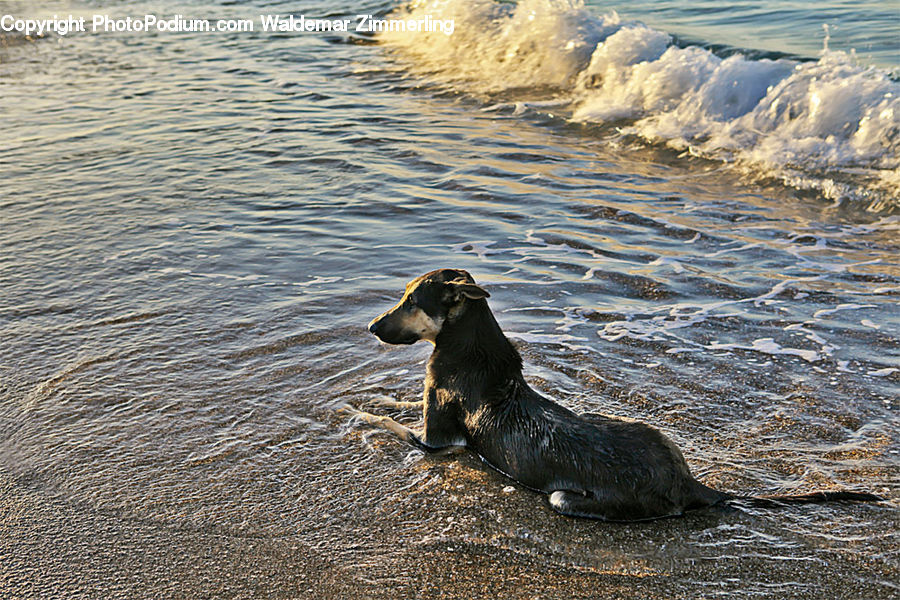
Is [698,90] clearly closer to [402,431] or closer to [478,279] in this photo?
[478,279]

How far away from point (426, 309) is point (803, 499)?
210 centimetres

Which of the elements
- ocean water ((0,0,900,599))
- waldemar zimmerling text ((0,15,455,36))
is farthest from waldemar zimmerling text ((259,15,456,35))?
ocean water ((0,0,900,599))

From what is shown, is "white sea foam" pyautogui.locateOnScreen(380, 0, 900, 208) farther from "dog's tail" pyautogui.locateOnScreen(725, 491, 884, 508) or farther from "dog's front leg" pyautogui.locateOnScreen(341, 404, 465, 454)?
"dog's front leg" pyautogui.locateOnScreen(341, 404, 465, 454)

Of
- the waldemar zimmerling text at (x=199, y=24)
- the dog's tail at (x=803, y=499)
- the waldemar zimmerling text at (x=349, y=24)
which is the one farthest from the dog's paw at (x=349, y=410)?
the waldemar zimmerling text at (x=199, y=24)

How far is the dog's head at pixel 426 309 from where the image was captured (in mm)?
4887

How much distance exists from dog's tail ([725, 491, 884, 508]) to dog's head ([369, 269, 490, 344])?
1689mm

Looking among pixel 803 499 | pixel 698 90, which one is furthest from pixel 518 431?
pixel 698 90

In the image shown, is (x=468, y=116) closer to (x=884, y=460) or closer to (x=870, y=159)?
(x=870, y=159)

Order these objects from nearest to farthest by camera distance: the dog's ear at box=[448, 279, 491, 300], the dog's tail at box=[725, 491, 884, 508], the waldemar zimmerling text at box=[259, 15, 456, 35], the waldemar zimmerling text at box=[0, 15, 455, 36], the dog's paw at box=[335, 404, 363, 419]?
the dog's tail at box=[725, 491, 884, 508], the dog's ear at box=[448, 279, 491, 300], the dog's paw at box=[335, 404, 363, 419], the waldemar zimmerling text at box=[259, 15, 456, 35], the waldemar zimmerling text at box=[0, 15, 455, 36]

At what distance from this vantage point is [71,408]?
17.5 feet

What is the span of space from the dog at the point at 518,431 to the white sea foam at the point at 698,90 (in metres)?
6.03

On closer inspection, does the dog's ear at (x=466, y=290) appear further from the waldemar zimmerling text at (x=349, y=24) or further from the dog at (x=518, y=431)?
the waldemar zimmerling text at (x=349, y=24)

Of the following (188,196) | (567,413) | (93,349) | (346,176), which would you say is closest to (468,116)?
(346,176)

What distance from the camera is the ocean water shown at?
4.12 metres
